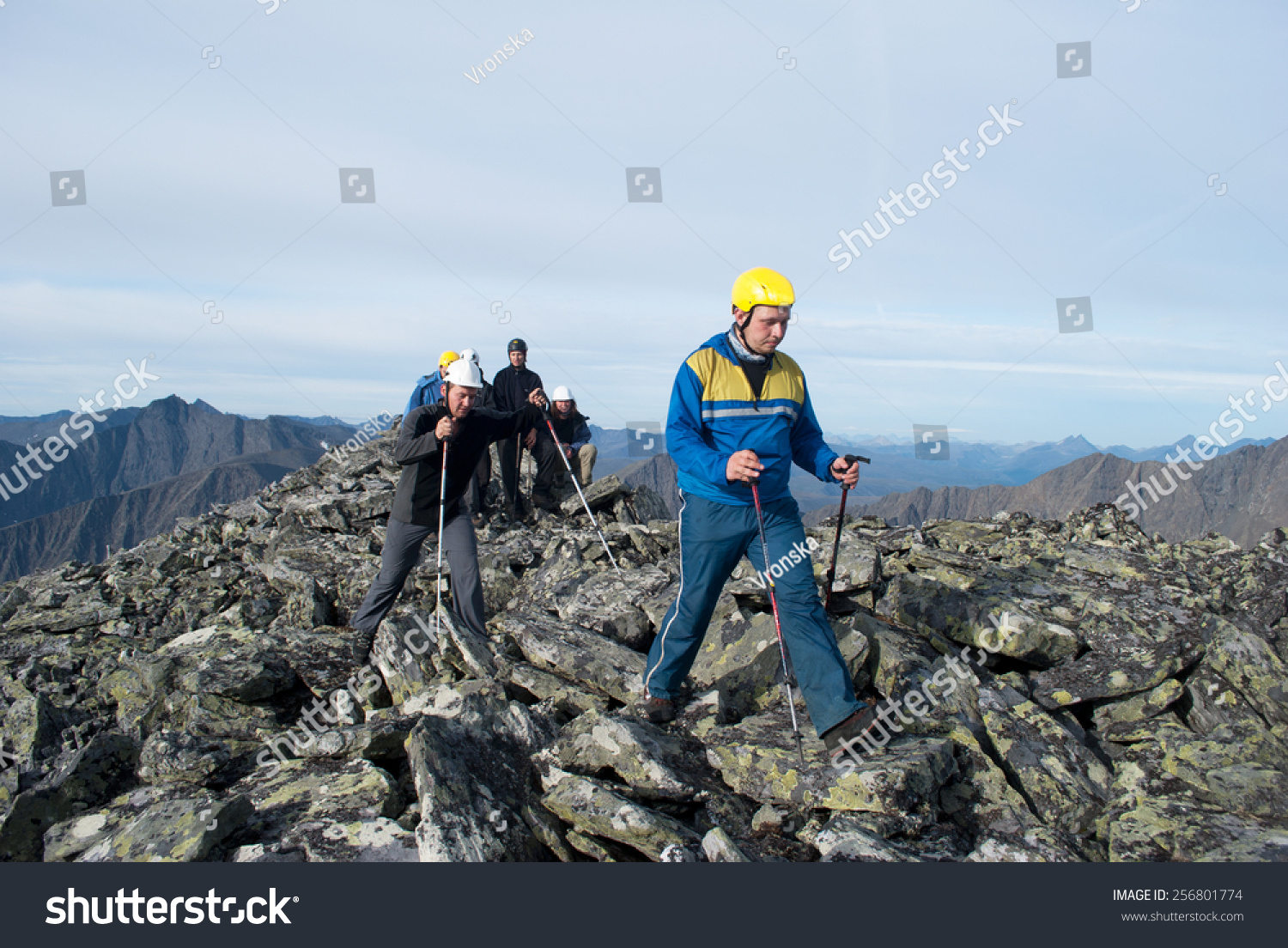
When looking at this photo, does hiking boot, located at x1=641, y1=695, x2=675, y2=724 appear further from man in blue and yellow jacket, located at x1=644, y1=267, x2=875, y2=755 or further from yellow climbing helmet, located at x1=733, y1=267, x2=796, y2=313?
yellow climbing helmet, located at x1=733, y1=267, x2=796, y2=313

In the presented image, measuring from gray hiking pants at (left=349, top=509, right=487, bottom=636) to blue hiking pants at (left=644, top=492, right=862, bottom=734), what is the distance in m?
3.32

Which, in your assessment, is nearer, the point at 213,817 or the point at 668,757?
the point at 213,817

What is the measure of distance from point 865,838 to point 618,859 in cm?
181

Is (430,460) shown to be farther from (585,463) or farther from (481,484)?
(585,463)

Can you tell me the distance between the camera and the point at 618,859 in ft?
18.0

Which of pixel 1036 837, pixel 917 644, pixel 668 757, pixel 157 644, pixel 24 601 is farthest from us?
pixel 24 601

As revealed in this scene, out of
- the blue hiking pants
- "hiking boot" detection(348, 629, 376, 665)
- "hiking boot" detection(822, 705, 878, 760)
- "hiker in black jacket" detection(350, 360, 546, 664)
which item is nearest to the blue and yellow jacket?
the blue hiking pants

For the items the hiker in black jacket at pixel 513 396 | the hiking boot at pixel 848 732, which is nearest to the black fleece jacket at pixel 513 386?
the hiker in black jacket at pixel 513 396

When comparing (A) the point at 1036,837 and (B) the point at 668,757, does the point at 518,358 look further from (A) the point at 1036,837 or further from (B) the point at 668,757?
(A) the point at 1036,837

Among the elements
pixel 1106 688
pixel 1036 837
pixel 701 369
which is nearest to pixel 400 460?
pixel 701 369

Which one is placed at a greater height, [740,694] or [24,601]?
[24,601]

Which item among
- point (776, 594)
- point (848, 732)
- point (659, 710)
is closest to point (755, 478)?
point (776, 594)

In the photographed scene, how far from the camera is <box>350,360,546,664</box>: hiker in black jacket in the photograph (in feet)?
30.2

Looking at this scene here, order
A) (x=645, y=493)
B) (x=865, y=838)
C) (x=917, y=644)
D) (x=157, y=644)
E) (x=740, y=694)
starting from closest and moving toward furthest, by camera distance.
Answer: (x=865, y=838)
(x=740, y=694)
(x=917, y=644)
(x=157, y=644)
(x=645, y=493)
